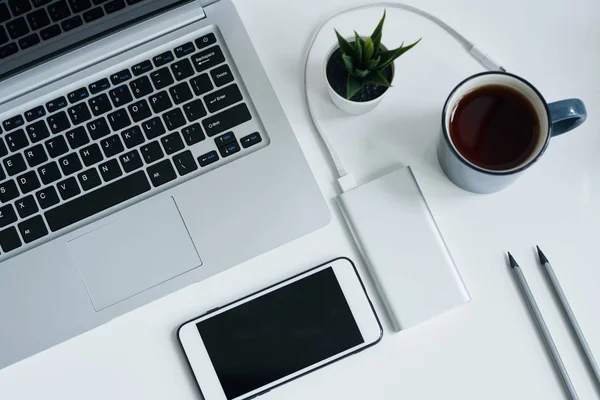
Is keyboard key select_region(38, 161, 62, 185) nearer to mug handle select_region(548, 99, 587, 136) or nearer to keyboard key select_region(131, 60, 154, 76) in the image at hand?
keyboard key select_region(131, 60, 154, 76)

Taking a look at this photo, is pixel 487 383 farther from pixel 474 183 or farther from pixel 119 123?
pixel 119 123

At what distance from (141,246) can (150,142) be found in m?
0.11

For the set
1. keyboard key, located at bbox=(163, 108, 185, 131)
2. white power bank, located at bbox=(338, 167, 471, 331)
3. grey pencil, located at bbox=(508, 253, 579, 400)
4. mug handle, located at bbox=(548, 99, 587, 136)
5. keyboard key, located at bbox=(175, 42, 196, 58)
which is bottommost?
grey pencil, located at bbox=(508, 253, 579, 400)

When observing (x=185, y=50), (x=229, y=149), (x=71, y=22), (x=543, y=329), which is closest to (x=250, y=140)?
(x=229, y=149)

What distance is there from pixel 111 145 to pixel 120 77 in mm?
77

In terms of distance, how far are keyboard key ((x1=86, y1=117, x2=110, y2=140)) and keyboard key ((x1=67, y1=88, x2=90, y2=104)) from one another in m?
0.03

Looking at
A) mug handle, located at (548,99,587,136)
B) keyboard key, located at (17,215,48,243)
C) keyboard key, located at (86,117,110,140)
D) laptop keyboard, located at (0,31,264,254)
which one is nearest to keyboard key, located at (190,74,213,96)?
laptop keyboard, located at (0,31,264,254)

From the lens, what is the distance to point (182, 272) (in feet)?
2.01

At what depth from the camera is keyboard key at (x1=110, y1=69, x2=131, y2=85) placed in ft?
2.05

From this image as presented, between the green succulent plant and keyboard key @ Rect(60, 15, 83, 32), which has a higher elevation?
keyboard key @ Rect(60, 15, 83, 32)

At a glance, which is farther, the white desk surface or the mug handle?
the white desk surface

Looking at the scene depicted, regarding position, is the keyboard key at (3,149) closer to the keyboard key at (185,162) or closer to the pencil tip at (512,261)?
the keyboard key at (185,162)

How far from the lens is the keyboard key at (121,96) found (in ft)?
2.03

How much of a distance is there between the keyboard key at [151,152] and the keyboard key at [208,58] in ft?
0.31
